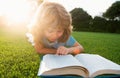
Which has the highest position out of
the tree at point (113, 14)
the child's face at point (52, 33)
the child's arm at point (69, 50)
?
the child's face at point (52, 33)

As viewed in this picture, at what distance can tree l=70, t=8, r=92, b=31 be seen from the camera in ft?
163

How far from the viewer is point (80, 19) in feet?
174

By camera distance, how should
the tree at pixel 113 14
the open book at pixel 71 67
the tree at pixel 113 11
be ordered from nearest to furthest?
the open book at pixel 71 67, the tree at pixel 113 14, the tree at pixel 113 11

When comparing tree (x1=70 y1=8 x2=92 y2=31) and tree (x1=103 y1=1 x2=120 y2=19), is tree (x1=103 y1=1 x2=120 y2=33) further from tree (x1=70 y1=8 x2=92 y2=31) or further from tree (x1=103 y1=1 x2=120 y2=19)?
tree (x1=70 y1=8 x2=92 y2=31)

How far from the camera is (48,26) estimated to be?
325 centimetres

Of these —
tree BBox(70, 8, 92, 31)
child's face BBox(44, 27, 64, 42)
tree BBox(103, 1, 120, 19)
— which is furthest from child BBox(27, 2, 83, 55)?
tree BBox(103, 1, 120, 19)

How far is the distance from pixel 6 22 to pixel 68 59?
25737mm

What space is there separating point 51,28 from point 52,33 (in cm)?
7

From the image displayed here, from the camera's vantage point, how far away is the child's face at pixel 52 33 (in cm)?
327

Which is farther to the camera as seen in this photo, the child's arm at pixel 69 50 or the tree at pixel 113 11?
the tree at pixel 113 11

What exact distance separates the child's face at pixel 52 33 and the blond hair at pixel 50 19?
0.15 feet

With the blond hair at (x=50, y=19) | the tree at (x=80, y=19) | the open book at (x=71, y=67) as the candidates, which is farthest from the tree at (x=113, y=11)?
the open book at (x=71, y=67)

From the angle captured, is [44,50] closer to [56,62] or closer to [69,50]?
[69,50]

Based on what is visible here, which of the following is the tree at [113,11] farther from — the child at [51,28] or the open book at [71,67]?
the open book at [71,67]
